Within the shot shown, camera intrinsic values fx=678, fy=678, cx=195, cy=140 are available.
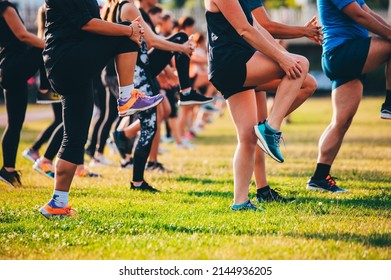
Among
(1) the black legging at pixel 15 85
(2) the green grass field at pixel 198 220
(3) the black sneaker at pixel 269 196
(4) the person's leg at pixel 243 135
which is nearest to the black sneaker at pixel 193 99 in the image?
(2) the green grass field at pixel 198 220

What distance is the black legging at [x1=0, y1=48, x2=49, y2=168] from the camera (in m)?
7.70

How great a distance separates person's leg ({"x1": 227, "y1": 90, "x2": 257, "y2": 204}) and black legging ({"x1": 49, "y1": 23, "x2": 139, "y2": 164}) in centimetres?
110

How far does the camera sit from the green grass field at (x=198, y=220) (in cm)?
459

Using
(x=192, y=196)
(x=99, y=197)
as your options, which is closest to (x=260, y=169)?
(x=192, y=196)

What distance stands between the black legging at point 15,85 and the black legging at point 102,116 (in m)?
2.14

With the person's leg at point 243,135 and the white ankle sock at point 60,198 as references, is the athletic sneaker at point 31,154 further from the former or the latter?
the person's leg at point 243,135

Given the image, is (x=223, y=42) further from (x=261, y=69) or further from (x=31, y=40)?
(x=31, y=40)

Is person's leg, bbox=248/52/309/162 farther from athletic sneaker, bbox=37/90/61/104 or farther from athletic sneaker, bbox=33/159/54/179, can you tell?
athletic sneaker, bbox=33/159/54/179

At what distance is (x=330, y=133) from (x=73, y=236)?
332 cm

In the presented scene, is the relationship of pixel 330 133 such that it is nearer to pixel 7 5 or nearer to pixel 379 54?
pixel 379 54

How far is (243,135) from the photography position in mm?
5816

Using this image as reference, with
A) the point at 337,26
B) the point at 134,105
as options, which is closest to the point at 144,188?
the point at 134,105
